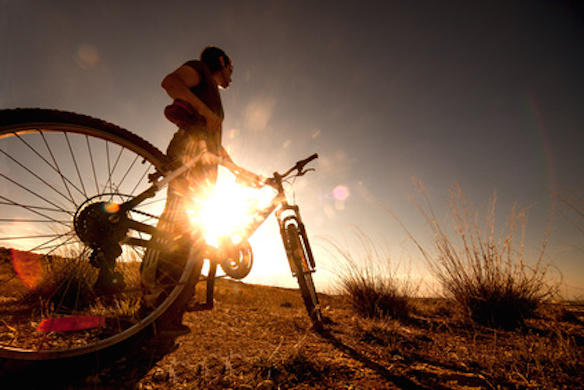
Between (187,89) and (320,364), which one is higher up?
(187,89)

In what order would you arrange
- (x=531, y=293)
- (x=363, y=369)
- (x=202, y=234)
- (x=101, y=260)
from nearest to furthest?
(x=363, y=369) → (x=101, y=260) → (x=202, y=234) → (x=531, y=293)

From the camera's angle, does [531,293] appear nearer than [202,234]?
No

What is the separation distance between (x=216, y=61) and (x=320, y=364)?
2948 mm

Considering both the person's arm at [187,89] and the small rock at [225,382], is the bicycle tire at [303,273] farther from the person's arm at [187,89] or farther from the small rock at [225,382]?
the person's arm at [187,89]

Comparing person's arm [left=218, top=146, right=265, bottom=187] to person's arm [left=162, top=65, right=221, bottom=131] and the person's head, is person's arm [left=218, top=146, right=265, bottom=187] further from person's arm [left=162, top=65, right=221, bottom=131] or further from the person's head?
the person's head

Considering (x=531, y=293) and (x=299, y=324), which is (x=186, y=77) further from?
(x=531, y=293)

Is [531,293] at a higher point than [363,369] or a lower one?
higher

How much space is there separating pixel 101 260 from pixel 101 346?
1.60 feet

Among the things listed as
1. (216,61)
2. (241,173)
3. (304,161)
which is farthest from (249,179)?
(216,61)

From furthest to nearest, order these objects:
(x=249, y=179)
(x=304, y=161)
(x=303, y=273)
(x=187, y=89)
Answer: (x=304, y=161) < (x=249, y=179) < (x=303, y=273) < (x=187, y=89)

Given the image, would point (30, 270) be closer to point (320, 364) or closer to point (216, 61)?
point (216, 61)

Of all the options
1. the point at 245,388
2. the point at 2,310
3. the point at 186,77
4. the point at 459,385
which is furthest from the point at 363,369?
the point at 2,310

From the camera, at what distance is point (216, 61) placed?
2.51 meters

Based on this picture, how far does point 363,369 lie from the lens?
48.6 inches
